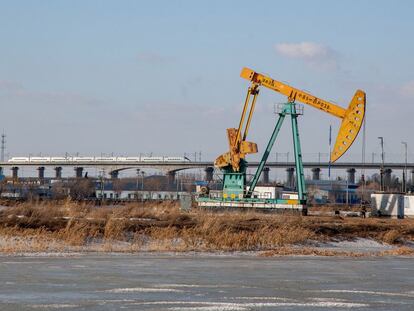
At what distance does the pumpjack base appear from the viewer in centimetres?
5859

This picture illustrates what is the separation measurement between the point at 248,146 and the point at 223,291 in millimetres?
45392

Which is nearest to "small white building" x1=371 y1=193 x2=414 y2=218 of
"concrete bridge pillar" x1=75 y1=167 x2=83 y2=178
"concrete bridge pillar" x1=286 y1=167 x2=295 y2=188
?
"concrete bridge pillar" x1=286 y1=167 x2=295 y2=188

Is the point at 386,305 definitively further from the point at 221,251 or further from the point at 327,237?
the point at 327,237

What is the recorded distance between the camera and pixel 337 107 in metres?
59.8

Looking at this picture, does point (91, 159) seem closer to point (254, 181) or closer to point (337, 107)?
point (254, 181)

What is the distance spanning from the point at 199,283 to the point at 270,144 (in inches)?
1805

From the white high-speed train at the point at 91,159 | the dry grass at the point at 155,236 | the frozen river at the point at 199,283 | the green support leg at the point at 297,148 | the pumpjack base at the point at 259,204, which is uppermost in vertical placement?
the white high-speed train at the point at 91,159

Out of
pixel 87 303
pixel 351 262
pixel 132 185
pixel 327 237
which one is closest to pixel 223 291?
pixel 87 303

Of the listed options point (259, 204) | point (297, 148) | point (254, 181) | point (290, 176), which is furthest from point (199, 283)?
point (290, 176)

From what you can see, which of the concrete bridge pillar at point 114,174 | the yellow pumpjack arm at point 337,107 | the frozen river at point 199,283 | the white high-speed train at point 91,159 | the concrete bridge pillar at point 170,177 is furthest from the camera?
the concrete bridge pillar at point 114,174

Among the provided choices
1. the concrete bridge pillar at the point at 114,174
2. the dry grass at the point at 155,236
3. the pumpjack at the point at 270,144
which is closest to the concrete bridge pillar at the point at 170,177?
the concrete bridge pillar at the point at 114,174

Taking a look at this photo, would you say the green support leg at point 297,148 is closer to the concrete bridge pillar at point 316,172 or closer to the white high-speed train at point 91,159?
the white high-speed train at point 91,159

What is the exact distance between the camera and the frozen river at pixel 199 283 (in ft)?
49.2

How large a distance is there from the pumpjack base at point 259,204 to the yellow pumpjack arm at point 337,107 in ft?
14.1
